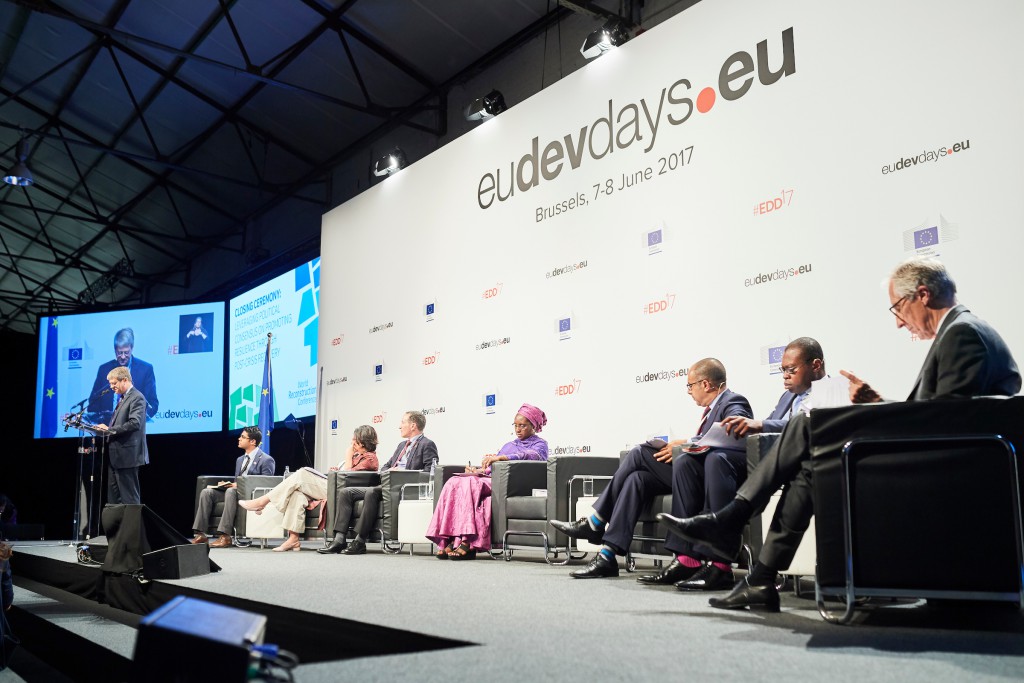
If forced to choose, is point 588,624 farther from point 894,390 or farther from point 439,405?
point 439,405

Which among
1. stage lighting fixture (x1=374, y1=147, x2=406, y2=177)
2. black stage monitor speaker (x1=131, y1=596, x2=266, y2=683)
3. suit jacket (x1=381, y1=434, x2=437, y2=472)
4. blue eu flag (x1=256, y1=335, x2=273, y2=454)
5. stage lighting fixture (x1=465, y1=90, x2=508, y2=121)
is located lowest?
black stage monitor speaker (x1=131, y1=596, x2=266, y2=683)

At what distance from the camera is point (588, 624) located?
2.21m

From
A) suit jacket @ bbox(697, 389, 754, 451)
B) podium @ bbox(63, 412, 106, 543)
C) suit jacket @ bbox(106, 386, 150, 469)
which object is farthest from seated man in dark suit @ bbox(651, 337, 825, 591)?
podium @ bbox(63, 412, 106, 543)

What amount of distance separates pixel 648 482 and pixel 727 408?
1.55ft

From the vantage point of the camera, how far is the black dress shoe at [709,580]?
3174 mm

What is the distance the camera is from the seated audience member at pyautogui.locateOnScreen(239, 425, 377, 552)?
647 cm

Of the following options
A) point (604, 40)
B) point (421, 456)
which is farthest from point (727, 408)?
point (604, 40)

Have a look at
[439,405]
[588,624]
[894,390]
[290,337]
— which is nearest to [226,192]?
[290,337]

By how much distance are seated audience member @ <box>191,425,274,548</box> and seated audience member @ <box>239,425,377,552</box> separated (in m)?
0.45

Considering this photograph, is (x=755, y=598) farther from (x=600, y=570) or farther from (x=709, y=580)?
(x=600, y=570)

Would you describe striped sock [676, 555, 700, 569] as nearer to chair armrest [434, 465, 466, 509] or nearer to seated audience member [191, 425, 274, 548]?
chair armrest [434, 465, 466, 509]

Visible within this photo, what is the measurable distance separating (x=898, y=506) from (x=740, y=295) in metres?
2.80

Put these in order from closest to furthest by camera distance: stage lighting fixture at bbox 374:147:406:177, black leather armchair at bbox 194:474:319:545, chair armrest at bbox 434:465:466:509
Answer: chair armrest at bbox 434:465:466:509, black leather armchair at bbox 194:474:319:545, stage lighting fixture at bbox 374:147:406:177

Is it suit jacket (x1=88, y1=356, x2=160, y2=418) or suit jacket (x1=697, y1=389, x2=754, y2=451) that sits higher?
suit jacket (x1=88, y1=356, x2=160, y2=418)
